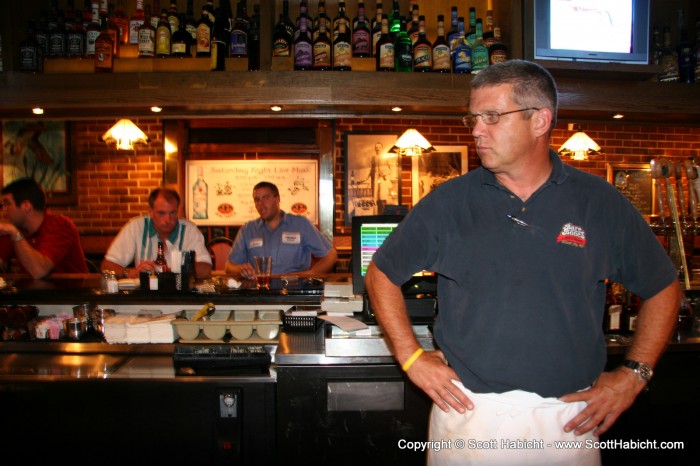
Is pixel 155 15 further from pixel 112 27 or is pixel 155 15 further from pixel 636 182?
pixel 636 182

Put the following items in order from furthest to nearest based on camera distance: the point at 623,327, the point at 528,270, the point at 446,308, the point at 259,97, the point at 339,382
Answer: the point at 259,97
the point at 623,327
the point at 339,382
the point at 446,308
the point at 528,270

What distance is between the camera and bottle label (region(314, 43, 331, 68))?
2.83 m

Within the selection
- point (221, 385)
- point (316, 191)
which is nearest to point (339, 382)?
point (221, 385)

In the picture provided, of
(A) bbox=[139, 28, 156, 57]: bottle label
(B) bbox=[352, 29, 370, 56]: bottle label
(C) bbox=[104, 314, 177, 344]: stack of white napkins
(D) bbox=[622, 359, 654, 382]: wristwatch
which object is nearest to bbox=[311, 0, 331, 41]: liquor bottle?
(B) bbox=[352, 29, 370, 56]: bottle label

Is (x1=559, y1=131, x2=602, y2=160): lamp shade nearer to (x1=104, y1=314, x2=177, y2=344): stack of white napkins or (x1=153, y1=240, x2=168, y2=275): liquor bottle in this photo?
(x1=153, y1=240, x2=168, y2=275): liquor bottle

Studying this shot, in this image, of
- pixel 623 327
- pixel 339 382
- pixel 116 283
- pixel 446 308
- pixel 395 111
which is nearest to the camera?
pixel 446 308

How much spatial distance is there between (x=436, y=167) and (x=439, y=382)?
13.7 feet

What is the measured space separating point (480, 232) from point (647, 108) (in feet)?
6.74

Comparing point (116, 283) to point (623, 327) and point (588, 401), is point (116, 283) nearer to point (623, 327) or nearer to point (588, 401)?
point (588, 401)

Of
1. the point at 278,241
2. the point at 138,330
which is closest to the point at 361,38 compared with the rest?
the point at 278,241

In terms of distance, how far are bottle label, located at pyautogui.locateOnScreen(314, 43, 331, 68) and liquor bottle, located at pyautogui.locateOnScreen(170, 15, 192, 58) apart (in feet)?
2.73

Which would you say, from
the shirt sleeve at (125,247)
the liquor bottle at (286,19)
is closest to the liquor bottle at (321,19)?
the liquor bottle at (286,19)

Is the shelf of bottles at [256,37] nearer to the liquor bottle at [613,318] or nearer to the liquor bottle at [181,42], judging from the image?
the liquor bottle at [181,42]

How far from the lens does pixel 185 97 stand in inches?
106
